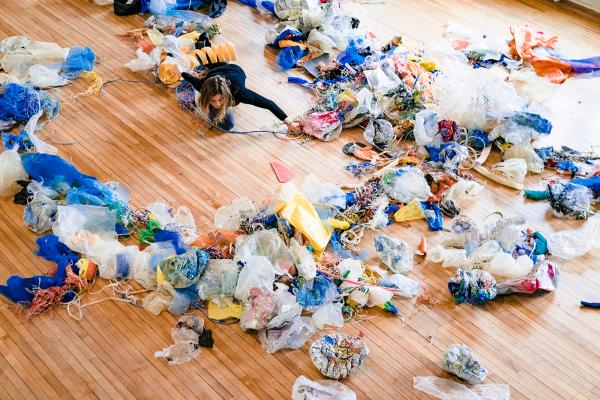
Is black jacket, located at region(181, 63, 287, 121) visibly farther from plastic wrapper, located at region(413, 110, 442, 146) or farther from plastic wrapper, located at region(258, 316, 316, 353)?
plastic wrapper, located at region(258, 316, 316, 353)

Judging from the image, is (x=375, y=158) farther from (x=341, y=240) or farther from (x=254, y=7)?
(x=254, y=7)

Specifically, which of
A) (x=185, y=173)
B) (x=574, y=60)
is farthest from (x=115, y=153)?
(x=574, y=60)

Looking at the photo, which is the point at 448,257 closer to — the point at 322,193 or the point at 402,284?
the point at 402,284

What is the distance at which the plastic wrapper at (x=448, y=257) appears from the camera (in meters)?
3.21

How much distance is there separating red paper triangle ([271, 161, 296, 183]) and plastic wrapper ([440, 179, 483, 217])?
2.64 ft

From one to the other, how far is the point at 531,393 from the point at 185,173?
2008 mm

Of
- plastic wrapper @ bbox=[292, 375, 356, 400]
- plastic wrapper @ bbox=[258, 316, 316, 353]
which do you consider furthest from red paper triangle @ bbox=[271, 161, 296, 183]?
plastic wrapper @ bbox=[292, 375, 356, 400]

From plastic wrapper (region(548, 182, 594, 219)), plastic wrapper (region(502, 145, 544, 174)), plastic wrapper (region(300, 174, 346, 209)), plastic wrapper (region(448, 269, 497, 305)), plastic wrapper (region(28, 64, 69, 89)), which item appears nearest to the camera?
plastic wrapper (region(448, 269, 497, 305))

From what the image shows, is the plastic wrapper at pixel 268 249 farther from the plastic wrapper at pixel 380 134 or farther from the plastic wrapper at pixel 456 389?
the plastic wrapper at pixel 380 134

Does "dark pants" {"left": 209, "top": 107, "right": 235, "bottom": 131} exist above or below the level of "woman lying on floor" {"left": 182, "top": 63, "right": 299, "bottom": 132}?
below

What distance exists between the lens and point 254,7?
513cm

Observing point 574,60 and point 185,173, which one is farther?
point 574,60

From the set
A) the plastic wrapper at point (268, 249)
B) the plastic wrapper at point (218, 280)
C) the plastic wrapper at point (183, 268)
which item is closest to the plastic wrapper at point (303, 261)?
the plastic wrapper at point (268, 249)

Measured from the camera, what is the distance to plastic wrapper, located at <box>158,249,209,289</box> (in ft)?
9.68
